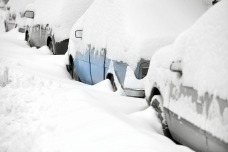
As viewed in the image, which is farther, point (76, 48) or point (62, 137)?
point (76, 48)

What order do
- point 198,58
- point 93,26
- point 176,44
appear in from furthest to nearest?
point 93,26 < point 176,44 < point 198,58

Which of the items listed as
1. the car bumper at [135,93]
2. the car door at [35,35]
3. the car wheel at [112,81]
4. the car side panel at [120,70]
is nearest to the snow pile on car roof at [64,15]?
the car door at [35,35]

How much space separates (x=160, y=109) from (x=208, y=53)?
1705mm

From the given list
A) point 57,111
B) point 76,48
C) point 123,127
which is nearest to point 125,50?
point 57,111

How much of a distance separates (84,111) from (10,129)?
998 millimetres

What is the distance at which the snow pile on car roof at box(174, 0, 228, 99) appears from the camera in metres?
3.57

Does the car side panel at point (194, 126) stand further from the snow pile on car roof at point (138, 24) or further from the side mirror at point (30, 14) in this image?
the side mirror at point (30, 14)

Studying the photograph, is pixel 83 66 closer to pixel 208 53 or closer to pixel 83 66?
pixel 83 66

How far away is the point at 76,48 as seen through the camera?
9.52 m

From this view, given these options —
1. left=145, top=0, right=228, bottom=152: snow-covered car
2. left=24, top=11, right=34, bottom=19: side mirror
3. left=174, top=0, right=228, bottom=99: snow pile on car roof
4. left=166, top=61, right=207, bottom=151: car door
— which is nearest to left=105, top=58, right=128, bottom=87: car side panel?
left=145, top=0, right=228, bottom=152: snow-covered car

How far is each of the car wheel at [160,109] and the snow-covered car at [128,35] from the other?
2.67 feet

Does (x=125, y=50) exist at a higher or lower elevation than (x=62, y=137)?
higher

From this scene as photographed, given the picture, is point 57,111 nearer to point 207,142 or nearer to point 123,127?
point 123,127

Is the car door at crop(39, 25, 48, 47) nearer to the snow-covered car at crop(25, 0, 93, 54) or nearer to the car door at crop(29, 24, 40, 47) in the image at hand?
the snow-covered car at crop(25, 0, 93, 54)
